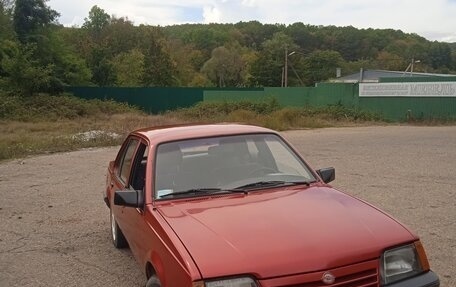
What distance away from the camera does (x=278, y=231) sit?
3.08 m

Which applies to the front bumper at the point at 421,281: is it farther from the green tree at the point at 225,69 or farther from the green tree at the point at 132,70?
the green tree at the point at 225,69

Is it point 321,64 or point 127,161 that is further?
point 321,64

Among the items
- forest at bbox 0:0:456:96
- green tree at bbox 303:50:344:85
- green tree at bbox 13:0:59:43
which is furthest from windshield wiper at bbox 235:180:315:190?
green tree at bbox 303:50:344:85

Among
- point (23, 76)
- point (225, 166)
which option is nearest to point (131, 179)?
point (225, 166)

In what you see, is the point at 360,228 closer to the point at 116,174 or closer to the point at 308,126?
the point at 116,174

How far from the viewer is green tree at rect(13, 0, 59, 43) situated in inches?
1631

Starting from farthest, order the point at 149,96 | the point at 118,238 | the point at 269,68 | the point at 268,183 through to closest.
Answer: the point at 269,68 → the point at 149,96 → the point at 118,238 → the point at 268,183

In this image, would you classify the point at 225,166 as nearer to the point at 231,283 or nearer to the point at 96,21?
the point at 231,283

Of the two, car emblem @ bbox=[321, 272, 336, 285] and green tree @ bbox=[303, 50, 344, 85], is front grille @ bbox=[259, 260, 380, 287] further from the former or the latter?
green tree @ bbox=[303, 50, 344, 85]

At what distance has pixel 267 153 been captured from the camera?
14.9 feet

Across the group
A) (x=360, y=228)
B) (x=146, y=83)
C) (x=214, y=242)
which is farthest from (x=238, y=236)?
(x=146, y=83)

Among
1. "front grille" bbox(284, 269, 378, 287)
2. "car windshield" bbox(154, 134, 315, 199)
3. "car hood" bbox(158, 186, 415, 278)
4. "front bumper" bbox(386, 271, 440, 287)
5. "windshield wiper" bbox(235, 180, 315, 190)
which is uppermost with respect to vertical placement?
"car windshield" bbox(154, 134, 315, 199)

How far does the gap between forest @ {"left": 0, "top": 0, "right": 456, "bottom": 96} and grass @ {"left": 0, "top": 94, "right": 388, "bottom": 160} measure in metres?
2.98

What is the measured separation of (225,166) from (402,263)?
1.61 meters
